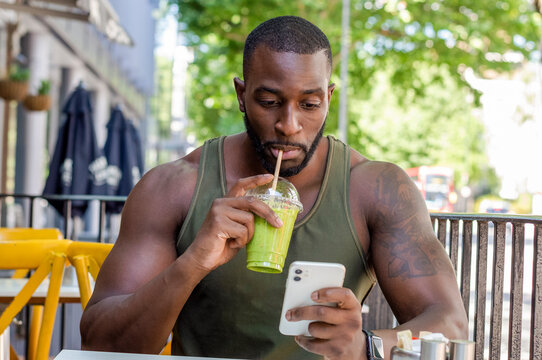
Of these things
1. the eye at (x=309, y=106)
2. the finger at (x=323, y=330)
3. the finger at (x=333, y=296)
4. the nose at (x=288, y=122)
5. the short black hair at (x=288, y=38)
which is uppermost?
the short black hair at (x=288, y=38)

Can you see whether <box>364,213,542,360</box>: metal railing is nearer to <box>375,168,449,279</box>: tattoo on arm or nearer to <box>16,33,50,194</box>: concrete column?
<box>375,168,449,279</box>: tattoo on arm

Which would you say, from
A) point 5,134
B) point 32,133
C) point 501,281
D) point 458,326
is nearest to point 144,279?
point 458,326

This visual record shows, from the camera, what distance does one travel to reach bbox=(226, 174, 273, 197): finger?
1.83 metres

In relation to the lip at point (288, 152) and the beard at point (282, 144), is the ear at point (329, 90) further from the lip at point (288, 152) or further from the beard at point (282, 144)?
the lip at point (288, 152)

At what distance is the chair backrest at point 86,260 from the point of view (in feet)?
9.96

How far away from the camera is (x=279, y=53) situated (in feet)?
7.30

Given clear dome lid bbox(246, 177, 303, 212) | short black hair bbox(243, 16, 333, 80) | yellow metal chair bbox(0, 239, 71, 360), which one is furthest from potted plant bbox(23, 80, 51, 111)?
clear dome lid bbox(246, 177, 303, 212)

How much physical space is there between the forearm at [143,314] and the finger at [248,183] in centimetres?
22

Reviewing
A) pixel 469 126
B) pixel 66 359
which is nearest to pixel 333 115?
pixel 66 359

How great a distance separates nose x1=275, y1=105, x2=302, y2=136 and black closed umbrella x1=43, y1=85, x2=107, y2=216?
639 centimetres

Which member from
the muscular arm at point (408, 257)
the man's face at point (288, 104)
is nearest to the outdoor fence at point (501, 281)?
the muscular arm at point (408, 257)

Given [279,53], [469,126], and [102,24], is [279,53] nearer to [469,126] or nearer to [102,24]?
[102,24]

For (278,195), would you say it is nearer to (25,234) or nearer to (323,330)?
(323,330)

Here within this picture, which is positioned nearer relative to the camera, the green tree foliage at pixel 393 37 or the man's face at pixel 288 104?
the man's face at pixel 288 104
